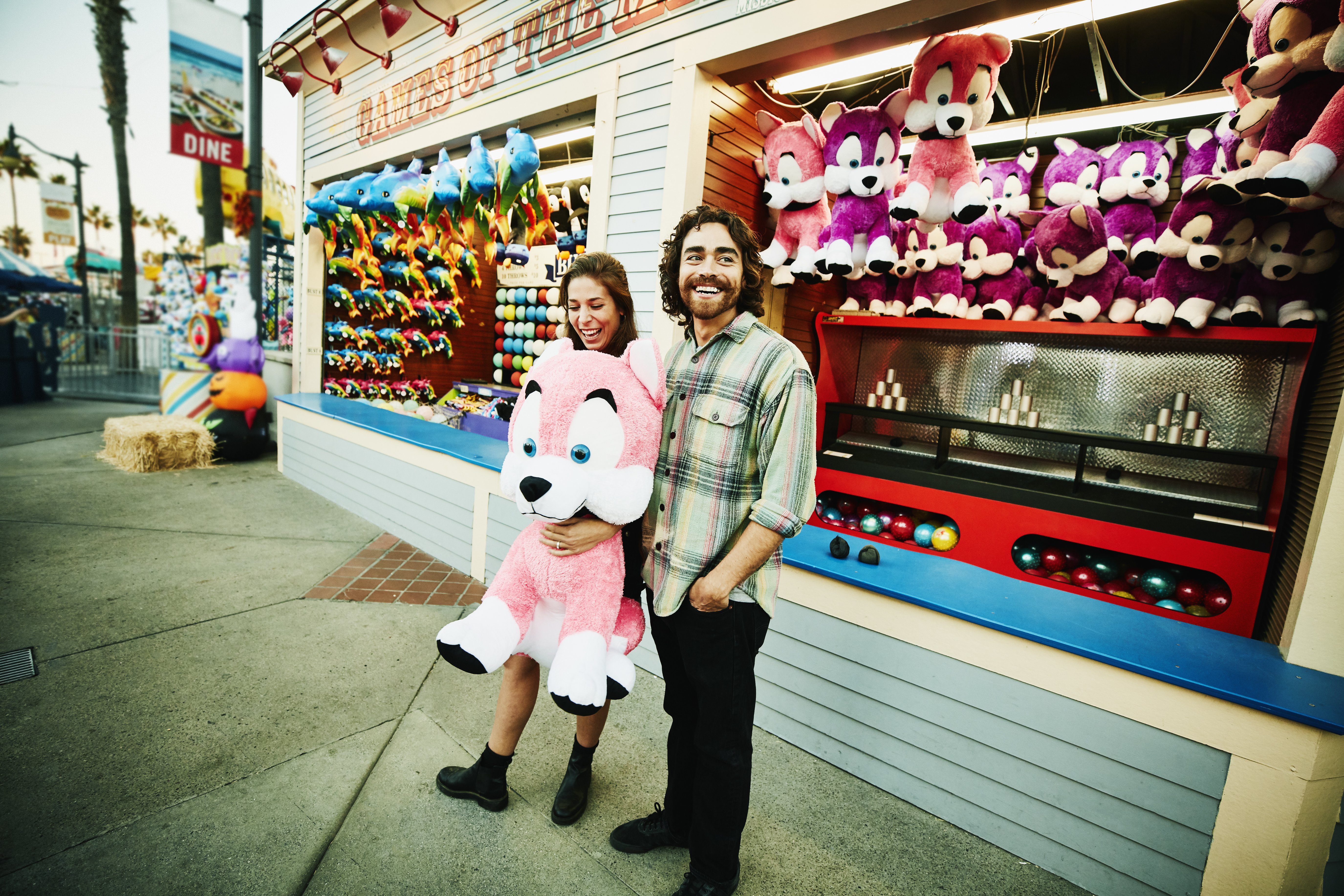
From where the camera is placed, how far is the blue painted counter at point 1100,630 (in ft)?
4.92

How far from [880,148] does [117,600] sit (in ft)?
15.0

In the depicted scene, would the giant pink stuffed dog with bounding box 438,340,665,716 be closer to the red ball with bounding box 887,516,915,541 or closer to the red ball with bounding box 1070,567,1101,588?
the red ball with bounding box 887,516,915,541

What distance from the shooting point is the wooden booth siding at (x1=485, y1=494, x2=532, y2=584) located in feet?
11.1

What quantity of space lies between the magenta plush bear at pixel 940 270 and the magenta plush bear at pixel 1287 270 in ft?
4.32

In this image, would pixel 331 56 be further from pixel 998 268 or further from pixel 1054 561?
pixel 1054 561

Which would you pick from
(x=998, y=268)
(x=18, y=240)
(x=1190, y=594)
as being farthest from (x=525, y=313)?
(x=18, y=240)

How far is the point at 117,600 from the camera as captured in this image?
3.03 m

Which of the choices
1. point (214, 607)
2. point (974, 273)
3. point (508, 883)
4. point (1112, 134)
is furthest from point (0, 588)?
point (1112, 134)

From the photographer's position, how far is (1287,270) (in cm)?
261

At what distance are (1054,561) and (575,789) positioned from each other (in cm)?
304

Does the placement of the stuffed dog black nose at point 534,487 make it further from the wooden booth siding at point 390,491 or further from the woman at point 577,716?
the wooden booth siding at point 390,491

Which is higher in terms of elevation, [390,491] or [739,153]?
[739,153]

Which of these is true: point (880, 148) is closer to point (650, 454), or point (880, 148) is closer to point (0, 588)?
point (650, 454)

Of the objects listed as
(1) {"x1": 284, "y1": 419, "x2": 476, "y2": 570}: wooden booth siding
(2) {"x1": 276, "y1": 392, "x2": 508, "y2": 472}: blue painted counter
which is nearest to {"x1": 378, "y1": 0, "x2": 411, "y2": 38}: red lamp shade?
(2) {"x1": 276, "y1": 392, "x2": 508, "y2": 472}: blue painted counter
